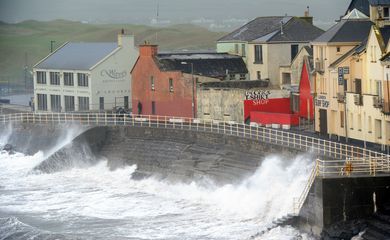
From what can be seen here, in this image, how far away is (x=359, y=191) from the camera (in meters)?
40.5

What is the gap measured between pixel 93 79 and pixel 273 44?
42.5 feet

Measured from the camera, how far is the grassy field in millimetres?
131625

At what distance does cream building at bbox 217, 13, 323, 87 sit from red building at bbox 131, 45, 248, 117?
33.6 inches

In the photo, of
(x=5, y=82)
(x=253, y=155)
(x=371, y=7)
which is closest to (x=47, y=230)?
(x=253, y=155)

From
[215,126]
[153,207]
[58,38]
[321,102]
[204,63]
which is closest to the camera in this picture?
[153,207]

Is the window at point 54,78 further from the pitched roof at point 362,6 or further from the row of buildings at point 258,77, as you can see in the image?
the pitched roof at point 362,6

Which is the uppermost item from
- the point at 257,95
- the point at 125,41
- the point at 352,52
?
the point at 125,41

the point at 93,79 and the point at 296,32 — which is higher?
the point at 296,32

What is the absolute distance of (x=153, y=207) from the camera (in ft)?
165

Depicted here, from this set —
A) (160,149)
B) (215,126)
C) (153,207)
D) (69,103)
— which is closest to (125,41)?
(69,103)

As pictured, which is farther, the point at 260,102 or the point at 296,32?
the point at 296,32

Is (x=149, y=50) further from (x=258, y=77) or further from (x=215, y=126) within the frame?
(x=215, y=126)

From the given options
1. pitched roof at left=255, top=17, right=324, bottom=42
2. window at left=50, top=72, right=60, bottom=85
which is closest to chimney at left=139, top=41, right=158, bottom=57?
pitched roof at left=255, top=17, right=324, bottom=42

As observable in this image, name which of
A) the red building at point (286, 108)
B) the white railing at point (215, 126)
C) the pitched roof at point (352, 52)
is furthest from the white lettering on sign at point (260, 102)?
the pitched roof at point (352, 52)
